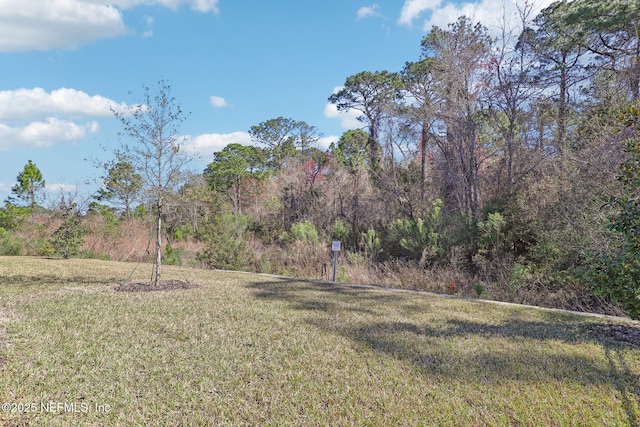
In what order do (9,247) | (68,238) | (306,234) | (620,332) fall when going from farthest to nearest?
(9,247) < (306,234) < (68,238) < (620,332)

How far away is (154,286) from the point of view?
282 inches

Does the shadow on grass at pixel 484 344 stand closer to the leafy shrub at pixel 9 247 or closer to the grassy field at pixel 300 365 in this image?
the grassy field at pixel 300 365

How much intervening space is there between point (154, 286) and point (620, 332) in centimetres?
708

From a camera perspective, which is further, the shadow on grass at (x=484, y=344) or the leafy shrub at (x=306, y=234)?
the leafy shrub at (x=306, y=234)

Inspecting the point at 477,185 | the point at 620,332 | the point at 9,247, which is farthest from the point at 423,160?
the point at 9,247

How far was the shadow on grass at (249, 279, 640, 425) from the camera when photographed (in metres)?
3.42

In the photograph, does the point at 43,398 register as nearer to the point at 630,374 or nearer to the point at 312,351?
the point at 312,351

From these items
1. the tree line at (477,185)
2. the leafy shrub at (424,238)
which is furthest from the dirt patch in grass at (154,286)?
the leafy shrub at (424,238)

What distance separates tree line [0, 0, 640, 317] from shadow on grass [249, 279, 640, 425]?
0.82 m

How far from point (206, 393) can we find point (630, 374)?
3.67m

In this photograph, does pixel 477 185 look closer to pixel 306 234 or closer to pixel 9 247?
pixel 306 234

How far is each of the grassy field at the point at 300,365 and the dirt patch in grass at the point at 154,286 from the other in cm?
87

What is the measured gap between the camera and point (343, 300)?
6.52m

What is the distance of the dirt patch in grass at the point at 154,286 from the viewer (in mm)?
6928
